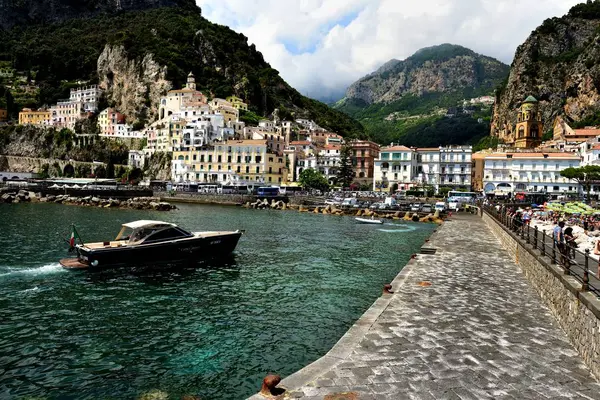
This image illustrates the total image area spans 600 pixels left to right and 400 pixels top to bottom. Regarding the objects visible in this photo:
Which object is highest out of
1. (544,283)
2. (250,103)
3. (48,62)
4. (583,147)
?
(48,62)

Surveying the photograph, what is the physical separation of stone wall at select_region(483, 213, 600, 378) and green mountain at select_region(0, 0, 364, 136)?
139802mm

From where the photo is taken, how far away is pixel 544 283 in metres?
13.6

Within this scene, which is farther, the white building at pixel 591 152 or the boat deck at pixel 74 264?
the white building at pixel 591 152

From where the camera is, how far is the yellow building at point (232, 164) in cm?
10044

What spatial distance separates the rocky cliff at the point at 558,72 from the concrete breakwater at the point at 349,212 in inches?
4012

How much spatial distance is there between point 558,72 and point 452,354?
6580 inches

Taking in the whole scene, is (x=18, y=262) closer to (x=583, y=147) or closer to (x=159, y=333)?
(x=159, y=333)

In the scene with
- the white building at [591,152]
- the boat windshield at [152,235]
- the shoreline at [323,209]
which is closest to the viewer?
the boat windshield at [152,235]

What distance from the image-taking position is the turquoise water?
9.54 meters

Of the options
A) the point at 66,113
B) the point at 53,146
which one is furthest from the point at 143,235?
the point at 66,113

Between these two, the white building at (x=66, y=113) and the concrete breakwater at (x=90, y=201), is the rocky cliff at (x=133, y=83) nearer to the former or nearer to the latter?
the white building at (x=66, y=113)

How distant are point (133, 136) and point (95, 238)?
107 m

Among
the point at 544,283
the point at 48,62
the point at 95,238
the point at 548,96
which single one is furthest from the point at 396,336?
the point at 48,62

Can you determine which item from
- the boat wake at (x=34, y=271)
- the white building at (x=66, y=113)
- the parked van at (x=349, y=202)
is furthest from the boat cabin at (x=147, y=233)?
the white building at (x=66, y=113)
